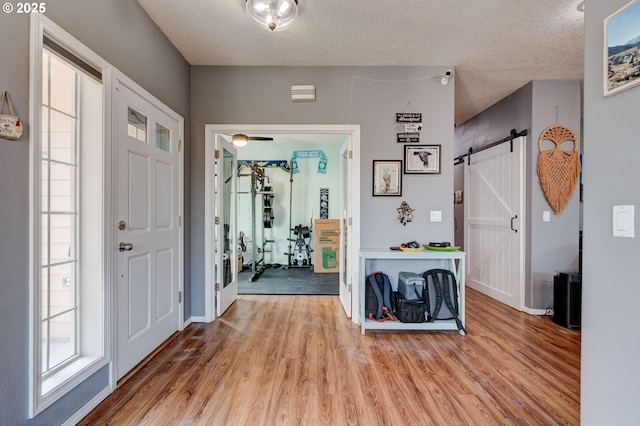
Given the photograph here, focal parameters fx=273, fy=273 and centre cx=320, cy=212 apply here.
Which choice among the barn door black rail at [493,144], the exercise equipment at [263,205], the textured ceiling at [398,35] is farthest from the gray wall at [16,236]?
the barn door black rail at [493,144]

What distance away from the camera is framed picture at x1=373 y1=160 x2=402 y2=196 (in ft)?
10.1

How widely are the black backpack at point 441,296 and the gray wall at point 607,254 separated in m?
1.50

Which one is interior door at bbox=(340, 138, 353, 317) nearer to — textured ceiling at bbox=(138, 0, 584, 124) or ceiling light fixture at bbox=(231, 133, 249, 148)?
textured ceiling at bbox=(138, 0, 584, 124)

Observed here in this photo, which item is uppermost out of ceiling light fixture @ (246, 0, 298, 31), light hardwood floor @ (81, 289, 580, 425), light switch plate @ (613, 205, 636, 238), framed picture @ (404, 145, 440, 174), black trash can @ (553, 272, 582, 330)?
ceiling light fixture @ (246, 0, 298, 31)

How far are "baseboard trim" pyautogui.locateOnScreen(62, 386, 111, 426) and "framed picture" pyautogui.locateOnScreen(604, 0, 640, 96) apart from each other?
10.2ft

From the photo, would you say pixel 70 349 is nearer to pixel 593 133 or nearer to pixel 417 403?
pixel 417 403

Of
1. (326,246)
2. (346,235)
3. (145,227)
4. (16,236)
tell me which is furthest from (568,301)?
(16,236)

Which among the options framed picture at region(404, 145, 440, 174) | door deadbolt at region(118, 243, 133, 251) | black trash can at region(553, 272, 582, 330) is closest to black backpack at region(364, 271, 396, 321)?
framed picture at region(404, 145, 440, 174)

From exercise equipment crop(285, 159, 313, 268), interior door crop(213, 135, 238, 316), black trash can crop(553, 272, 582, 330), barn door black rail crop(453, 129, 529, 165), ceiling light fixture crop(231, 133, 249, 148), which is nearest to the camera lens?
black trash can crop(553, 272, 582, 330)

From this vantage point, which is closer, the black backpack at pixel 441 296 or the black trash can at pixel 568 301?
the black backpack at pixel 441 296

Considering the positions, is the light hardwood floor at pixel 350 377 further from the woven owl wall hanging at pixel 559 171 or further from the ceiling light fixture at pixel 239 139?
the ceiling light fixture at pixel 239 139

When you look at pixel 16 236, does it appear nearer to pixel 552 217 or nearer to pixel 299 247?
pixel 552 217

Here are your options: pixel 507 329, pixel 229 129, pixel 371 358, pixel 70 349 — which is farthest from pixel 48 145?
pixel 507 329

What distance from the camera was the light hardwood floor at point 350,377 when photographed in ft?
5.43
